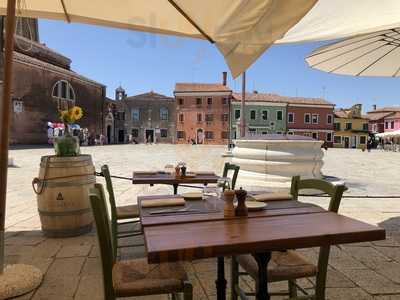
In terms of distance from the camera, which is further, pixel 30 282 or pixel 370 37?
pixel 370 37

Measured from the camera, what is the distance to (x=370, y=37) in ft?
15.2

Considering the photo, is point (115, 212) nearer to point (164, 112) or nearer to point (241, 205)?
point (241, 205)

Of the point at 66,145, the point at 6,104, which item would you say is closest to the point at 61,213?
the point at 66,145

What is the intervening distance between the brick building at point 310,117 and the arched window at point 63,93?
93.8 feet

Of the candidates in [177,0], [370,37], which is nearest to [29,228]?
[177,0]

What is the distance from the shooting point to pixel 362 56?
5074 millimetres

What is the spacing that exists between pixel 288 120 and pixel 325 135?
6.18 metres

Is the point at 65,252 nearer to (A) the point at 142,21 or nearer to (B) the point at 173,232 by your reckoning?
(B) the point at 173,232

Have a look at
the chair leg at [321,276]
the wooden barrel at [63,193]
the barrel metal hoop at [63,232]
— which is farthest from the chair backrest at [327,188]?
the barrel metal hoop at [63,232]


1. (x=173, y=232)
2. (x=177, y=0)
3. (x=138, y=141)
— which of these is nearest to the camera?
(x=173, y=232)

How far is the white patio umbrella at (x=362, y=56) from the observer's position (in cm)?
471

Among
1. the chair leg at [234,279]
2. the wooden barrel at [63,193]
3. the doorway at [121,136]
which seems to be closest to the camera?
the chair leg at [234,279]

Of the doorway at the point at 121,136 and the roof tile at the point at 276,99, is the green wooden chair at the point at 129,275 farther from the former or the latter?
the doorway at the point at 121,136

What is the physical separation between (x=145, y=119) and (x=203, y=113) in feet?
34.0
